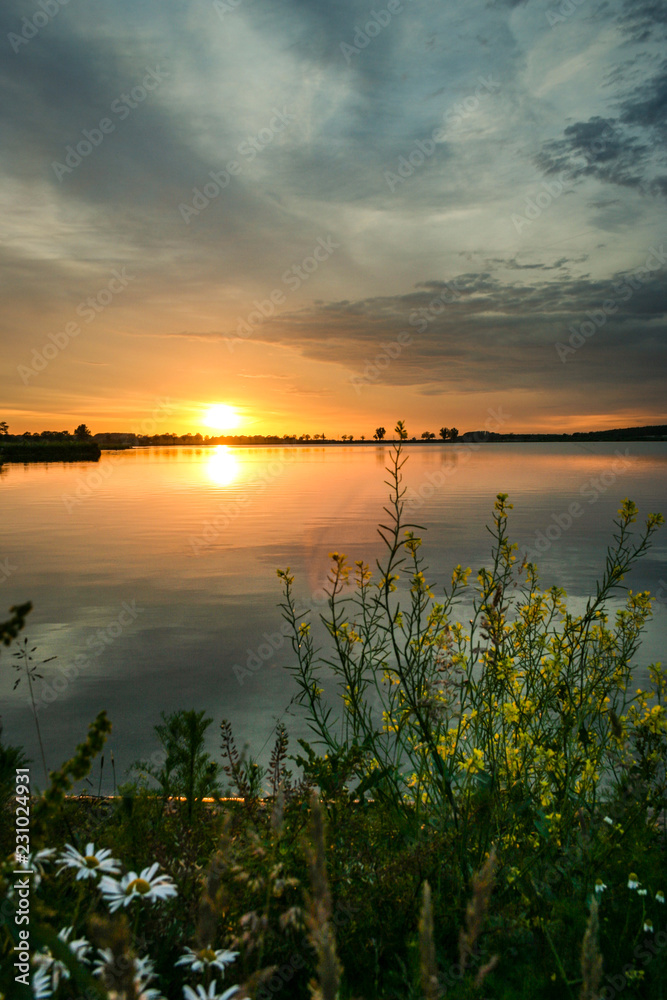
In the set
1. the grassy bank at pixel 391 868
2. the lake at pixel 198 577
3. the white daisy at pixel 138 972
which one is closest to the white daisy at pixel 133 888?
the grassy bank at pixel 391 868

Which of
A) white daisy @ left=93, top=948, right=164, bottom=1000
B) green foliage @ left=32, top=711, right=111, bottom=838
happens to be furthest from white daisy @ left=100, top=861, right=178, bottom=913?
green foliage @ left=32, top=711, right=111, bottom=838

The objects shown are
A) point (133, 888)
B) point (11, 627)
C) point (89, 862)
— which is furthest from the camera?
point (89, 862)

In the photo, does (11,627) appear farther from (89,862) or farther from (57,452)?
(57,452)

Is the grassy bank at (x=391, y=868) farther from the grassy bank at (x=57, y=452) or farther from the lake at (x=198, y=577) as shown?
the grassy bank at (x=57, y=452)

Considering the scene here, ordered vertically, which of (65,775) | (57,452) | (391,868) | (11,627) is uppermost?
(57,452)

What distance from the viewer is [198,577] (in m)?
10.4

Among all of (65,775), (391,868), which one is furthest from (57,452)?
(65,775)

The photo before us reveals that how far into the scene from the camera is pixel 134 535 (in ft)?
47.7

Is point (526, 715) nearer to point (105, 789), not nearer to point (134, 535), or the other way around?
point (105, 789)

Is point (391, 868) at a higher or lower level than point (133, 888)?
lower

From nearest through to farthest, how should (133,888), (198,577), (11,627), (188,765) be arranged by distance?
(11,627) < (133,888) < (188,765) < (198,577)

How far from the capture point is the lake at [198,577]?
5.63m

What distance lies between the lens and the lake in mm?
5629

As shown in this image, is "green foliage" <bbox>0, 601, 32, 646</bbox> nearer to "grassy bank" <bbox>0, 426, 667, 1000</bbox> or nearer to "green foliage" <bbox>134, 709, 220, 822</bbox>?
"grassy bank" <bbox>0, 426, 667, 1000</bbox>
